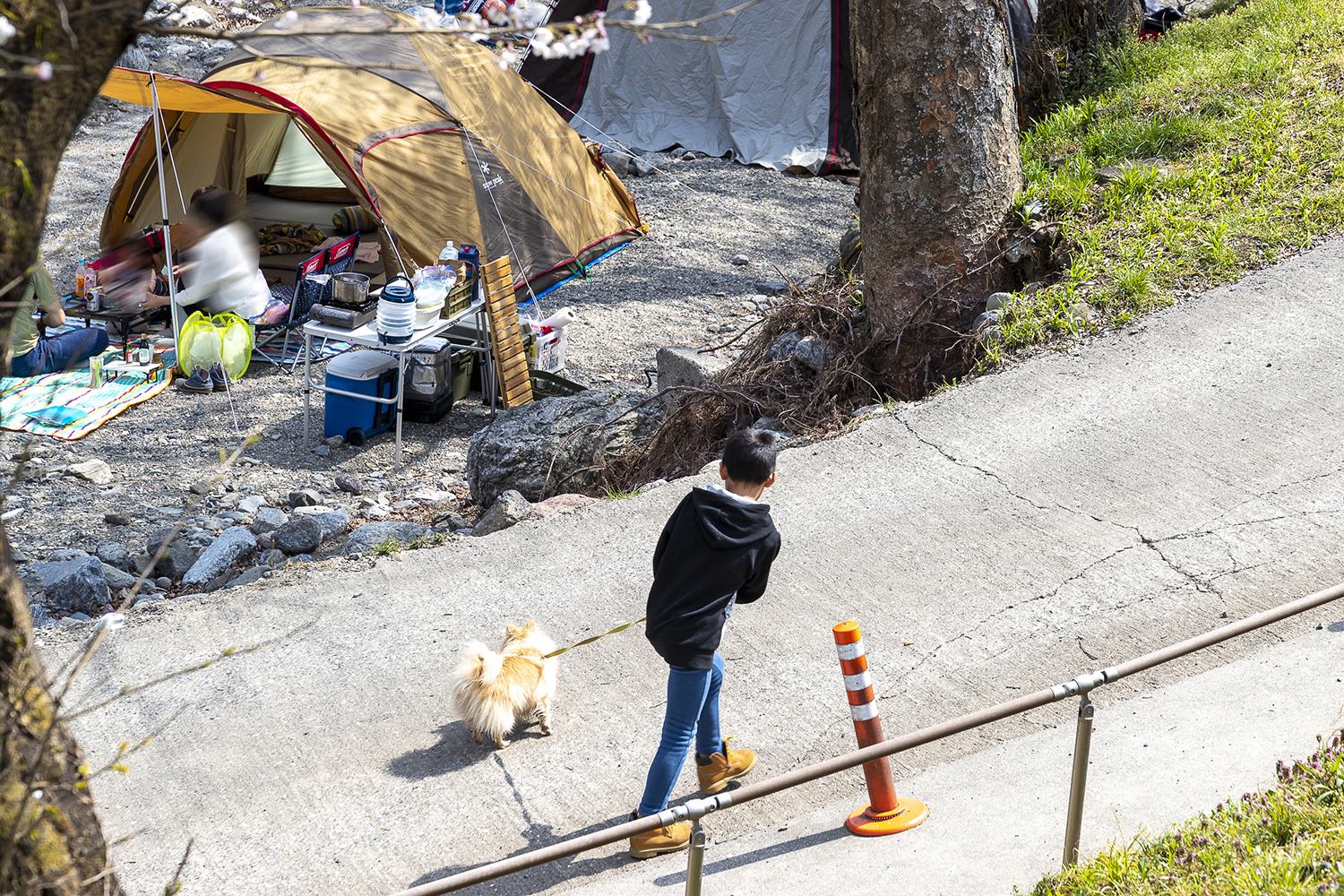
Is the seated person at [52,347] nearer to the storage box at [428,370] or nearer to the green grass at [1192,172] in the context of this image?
the storage box at [428,370]

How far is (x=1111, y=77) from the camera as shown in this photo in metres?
9.41

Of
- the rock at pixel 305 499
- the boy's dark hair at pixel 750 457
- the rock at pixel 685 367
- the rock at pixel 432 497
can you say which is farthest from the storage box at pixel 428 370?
the boy's dark hair at pixel 750 457

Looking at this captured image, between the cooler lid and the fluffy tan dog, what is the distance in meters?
4.61

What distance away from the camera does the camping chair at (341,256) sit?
393 inches

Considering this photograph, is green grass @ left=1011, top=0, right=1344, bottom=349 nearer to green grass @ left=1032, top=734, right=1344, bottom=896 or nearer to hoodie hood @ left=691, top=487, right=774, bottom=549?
hoodie hood @ left=691, top=487, right=774, bottom=549

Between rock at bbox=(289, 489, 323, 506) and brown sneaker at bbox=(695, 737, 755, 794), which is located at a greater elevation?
brown sneaker at bbox=(695, 737, 755, 794)

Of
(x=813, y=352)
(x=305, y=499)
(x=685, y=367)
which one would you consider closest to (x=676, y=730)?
(x=813, y=352)

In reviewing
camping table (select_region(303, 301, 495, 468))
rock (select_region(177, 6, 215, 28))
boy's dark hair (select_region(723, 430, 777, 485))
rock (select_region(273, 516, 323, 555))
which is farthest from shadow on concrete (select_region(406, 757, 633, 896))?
rock (select_region(177, 6, 215, 28))

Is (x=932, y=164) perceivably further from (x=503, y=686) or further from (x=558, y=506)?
(x=503, y=686)

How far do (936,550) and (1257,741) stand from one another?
1723 mm

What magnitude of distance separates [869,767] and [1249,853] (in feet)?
3.58

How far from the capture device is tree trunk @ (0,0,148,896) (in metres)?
1.83

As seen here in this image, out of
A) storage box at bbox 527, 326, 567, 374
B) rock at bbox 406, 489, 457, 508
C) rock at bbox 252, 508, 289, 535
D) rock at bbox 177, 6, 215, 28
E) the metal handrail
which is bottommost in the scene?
rock at bbox 406, 489, 457, 508

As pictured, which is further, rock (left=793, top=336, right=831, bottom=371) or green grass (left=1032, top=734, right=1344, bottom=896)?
rock (left=793, top=336, right=831, bottom=371)
